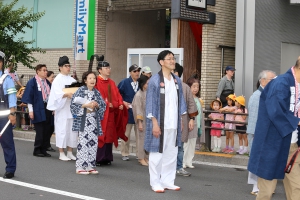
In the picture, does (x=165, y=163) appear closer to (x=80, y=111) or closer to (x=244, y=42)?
(x=80, y=111)

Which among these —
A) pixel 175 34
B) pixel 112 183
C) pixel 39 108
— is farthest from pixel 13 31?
pixel 112 183

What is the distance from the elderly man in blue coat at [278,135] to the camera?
694 centimetres

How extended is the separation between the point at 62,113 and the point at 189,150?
268 centimetres

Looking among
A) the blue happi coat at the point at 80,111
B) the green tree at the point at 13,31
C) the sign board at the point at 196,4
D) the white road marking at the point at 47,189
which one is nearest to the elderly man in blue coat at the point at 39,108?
the blue happi coat at the point at 80,111

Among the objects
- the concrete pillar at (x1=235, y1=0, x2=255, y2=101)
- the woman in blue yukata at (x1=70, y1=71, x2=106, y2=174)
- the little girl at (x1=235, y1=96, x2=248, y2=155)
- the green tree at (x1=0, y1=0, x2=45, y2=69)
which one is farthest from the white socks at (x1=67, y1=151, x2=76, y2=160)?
the green tree at (x1=0, y1=0, x2=45, y2=69)

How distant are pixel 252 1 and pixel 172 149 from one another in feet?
28.4

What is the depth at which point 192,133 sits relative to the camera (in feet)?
39.3

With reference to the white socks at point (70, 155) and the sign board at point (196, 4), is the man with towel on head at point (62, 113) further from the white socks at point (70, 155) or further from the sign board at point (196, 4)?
the sign board at point (196, 4)

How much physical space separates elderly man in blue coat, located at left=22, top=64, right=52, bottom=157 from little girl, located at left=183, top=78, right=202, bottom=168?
9.72 ft

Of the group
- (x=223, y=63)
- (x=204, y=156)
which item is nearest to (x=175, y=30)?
(x=223, y=63)

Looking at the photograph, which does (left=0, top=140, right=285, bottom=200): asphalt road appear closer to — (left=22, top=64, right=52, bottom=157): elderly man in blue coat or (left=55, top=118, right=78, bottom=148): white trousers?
(left=55, top=118, right=78, bottom=148): white trousers

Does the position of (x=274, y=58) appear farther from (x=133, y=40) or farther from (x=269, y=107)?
(x=269, y=107)

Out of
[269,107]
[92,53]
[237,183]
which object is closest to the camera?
[269,107]

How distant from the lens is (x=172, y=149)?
31.9 ft
